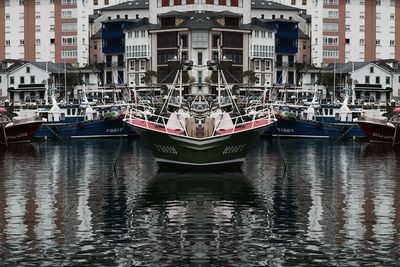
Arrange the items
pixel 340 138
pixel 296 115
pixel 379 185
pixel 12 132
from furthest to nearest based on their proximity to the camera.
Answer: pixel 296 115 → pixel 340 138 → pixel 12 132 → pixel 379 185

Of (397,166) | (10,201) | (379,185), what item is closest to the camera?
(10,201)

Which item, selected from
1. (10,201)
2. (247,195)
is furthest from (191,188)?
(10,201)

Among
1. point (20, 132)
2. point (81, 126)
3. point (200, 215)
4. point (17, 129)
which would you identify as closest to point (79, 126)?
point (81, 126)

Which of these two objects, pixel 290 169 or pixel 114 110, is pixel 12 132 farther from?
pixel 290 169

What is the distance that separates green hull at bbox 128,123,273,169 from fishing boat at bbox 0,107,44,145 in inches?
2048

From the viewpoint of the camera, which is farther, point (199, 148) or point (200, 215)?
point (199, 148)

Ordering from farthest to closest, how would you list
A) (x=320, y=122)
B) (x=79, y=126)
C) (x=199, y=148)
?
1. (x=320, y=122)
2. (x=79, y=126)
3. (x=199, y=148)

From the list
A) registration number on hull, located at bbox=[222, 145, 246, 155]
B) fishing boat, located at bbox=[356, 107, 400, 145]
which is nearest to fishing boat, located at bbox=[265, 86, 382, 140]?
fishing boat, located at bbox=[356, 107, 400, 145]

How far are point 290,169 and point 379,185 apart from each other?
1457 centimetres

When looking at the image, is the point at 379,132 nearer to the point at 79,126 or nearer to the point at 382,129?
the point at 382,129

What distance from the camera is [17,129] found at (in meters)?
122

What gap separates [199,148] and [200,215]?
20.6 m

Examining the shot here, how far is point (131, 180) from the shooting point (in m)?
68.4

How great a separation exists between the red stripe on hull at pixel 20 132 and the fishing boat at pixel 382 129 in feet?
141
